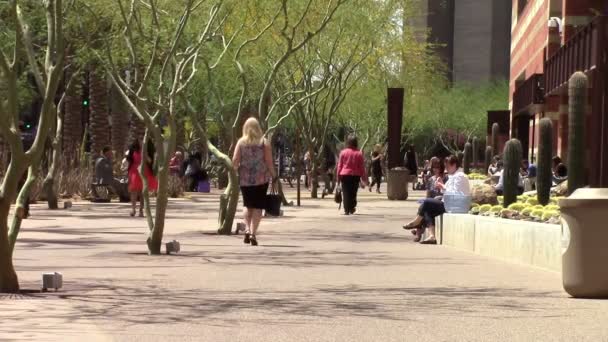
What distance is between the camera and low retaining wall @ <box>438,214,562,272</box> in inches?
647

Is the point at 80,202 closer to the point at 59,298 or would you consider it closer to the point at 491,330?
the point at 59,298

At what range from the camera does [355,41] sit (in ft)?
152

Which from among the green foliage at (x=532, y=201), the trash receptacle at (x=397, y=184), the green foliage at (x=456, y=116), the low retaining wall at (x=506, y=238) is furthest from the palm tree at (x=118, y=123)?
the green foliage at (x=456, y=116)

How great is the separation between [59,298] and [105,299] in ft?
1.26

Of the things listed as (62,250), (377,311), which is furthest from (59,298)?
(62,250)

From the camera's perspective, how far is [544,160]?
896 inches

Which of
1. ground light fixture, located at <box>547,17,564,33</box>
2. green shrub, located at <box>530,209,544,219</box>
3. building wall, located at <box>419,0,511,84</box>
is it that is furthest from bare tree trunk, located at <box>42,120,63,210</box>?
building wall, located at <box>419,0,511,84</box>

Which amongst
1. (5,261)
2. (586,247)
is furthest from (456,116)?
(5,261)

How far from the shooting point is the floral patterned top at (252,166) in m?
21.0

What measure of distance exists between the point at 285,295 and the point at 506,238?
19.9 ft

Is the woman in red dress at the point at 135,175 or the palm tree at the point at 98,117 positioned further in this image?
the palm tree at the point at 98,117

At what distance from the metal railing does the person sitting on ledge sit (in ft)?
32.2

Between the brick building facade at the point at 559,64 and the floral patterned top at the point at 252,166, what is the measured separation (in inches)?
301

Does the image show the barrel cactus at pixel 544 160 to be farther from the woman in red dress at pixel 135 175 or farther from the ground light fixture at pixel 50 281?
the ground light fixture at pixel 50 281
